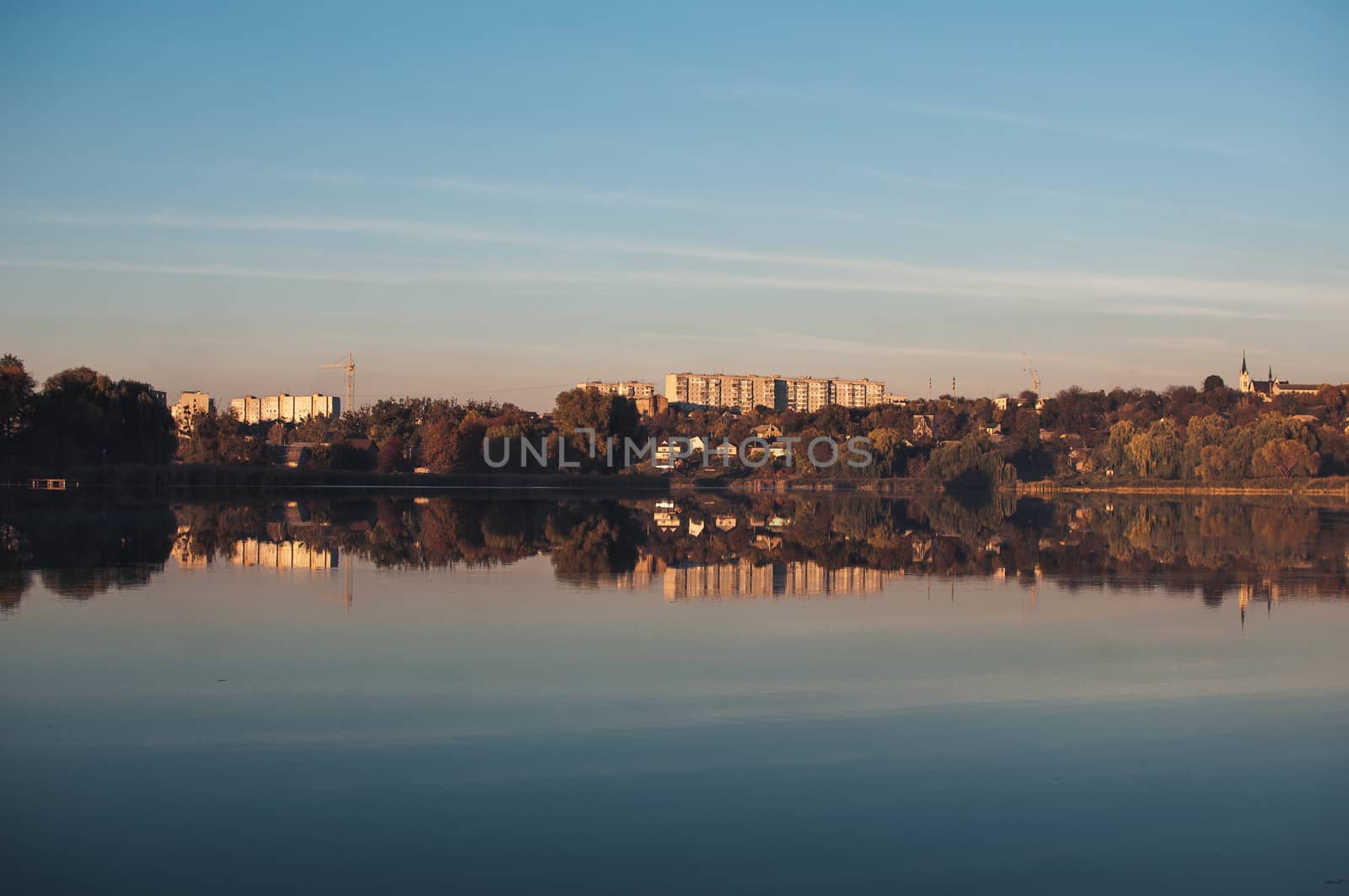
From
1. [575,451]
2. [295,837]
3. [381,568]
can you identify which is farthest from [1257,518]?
[575,451]

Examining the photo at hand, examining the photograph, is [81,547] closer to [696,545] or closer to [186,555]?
[186,555]

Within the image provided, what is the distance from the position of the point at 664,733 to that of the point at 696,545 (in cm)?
1652

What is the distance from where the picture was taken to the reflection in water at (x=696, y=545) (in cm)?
1692

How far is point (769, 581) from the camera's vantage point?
16.9 m

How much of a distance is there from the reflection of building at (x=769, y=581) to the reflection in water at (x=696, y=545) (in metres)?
0.04

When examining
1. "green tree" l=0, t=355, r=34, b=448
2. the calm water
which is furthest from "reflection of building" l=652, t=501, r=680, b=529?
"green tree" l=0, t=355, r=34, b=448

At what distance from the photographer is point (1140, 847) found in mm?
5660

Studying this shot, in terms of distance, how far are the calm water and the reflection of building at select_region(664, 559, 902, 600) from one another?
0.57ft

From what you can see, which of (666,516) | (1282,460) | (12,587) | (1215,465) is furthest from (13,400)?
(1282,460)

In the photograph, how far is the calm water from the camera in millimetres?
5398

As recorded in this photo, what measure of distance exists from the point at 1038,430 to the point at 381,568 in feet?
332

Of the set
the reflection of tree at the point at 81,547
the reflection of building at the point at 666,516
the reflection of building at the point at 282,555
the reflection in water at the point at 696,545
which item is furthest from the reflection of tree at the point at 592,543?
the reflection of tree at the point at 81,547

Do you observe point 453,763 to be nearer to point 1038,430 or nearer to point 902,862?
point 902,862

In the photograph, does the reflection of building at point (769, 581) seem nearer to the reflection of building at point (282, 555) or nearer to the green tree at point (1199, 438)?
the reflection of building at point (282, 555)
